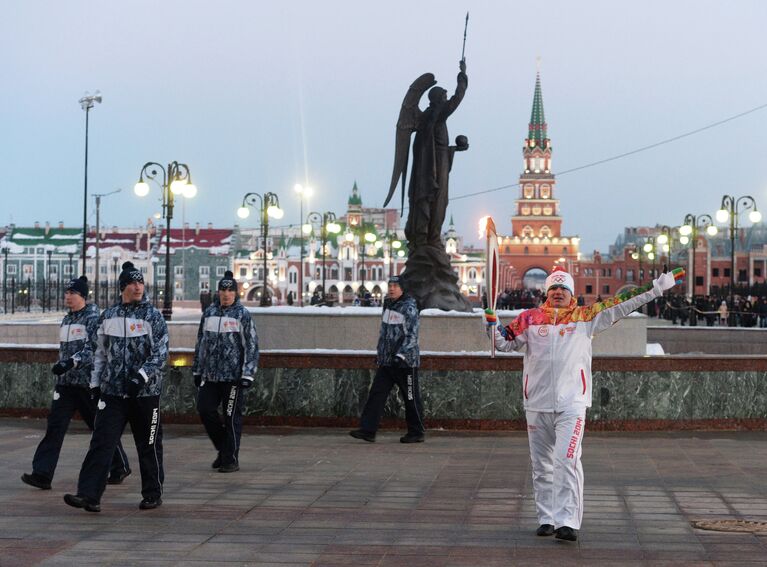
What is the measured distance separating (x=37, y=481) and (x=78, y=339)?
1.18 meters

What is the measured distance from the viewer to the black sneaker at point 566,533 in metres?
7.21

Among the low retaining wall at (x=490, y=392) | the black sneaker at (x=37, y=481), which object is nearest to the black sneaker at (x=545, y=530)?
the black sneaker at (x=37, y=481)

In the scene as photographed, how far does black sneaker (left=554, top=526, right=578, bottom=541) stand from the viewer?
Result: 721 centimetres

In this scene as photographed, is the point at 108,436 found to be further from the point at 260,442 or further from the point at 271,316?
the point at 271,316

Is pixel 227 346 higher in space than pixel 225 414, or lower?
higher

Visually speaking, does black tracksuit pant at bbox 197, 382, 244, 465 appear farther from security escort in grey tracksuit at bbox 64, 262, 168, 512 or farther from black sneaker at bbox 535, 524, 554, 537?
black sneaker at bbox 535, 524, 554, 537

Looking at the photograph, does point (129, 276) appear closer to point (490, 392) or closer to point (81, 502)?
point (81, 502)

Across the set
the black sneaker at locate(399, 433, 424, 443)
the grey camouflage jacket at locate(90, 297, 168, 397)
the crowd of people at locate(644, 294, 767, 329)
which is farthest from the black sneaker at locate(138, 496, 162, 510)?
the crowd of people at locate(644, 294, 767, 329)

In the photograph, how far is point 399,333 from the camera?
477 inches

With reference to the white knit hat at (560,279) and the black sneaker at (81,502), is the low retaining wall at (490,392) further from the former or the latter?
the white knit hat at (560,279)

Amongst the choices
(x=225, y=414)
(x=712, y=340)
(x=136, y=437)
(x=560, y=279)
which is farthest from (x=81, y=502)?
(x=712, y=340)

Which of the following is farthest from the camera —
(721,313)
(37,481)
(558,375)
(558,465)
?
(721,313)

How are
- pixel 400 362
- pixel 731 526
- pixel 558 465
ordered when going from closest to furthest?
pixel 558 465
pixel 731 526
pixel 400 362

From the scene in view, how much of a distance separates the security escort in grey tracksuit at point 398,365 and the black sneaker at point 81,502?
14.4 feet
